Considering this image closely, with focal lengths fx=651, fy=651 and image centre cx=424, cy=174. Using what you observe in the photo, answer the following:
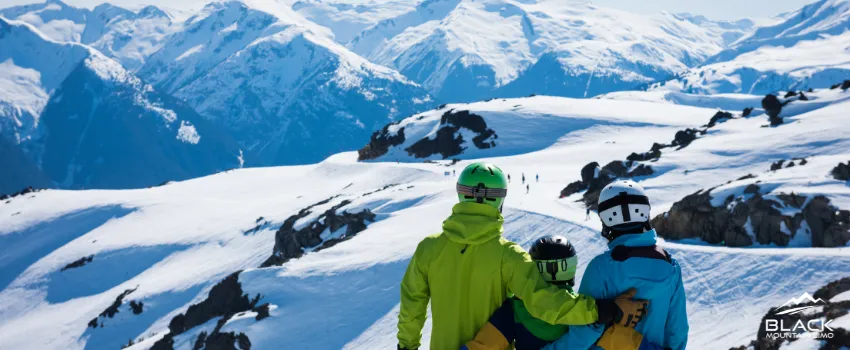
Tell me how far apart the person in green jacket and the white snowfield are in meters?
15.3

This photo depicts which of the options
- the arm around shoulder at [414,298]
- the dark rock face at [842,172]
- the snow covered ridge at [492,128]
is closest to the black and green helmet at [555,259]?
the arm around shoulder at [414,298]

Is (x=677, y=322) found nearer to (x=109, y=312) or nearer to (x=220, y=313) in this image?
(x=220, y=313)

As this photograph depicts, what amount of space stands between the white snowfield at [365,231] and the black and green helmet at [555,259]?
15353 mm

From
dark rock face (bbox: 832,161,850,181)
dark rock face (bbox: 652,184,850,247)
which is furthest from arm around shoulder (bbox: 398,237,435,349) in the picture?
dark rock face (bbox: 832,161,850,181)

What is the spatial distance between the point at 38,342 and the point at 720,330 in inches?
2898

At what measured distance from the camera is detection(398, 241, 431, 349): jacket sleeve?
7.45 meters

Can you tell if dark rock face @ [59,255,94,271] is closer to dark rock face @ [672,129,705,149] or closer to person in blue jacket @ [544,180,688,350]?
dark rock face @ [672,129,705,149]

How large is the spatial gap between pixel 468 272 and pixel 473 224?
585 mm

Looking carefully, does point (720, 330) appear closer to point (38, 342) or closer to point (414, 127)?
point (38, 342)

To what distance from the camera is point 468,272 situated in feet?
23.9

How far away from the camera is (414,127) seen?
120 meters

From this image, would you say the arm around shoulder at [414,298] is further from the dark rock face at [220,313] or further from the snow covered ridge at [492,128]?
the snow covered ridge at [492,128]

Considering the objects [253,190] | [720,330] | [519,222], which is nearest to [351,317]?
[519,222]

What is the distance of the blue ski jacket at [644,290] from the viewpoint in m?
6.80
